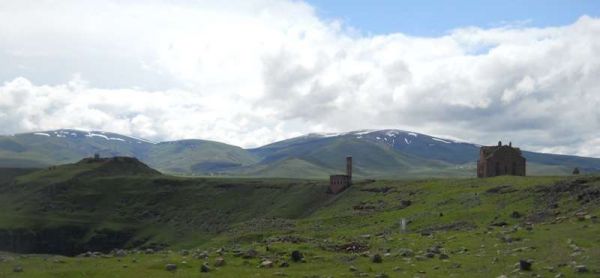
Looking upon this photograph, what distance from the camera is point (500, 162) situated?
477 ft

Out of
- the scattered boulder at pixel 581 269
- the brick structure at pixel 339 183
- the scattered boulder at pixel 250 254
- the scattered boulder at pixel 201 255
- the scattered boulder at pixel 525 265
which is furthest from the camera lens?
the brick structure at pixel 339 183

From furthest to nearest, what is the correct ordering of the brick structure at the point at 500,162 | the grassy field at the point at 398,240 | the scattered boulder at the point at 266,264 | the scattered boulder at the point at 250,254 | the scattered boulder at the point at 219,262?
1. the brick structure at the point at 500,162
2. the scattered boulder at the point at 250,254
3. the scattered boulder at the point at 219,262
4. the scattered boulder at the point at 266,264
5. the grassy field at the point at 398,240

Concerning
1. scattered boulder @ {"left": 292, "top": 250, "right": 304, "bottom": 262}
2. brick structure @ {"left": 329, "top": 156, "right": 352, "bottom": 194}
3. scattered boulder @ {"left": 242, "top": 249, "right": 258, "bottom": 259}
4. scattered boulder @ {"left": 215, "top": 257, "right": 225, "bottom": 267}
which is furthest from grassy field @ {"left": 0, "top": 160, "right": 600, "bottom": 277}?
brick structure @ {"left": 329, "top": 156, "right": 352, "bottom": 194}

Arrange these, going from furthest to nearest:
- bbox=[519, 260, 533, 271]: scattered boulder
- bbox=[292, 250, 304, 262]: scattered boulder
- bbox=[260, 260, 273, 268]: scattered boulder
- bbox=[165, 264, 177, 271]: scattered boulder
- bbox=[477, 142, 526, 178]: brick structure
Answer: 1. bbox=[477, 142, 526, 178]: brick structure
2. bbox=[292, 250, 304, 262]: scattered boulder
3. bbox=[260, 260, 273, 268]: scattered boulder
4. bbox=[165, 264, 177, 271]: scattered boulder
5. bbox=[519, 260, 533, 271]: scattered boulder

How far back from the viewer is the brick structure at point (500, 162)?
145 metres

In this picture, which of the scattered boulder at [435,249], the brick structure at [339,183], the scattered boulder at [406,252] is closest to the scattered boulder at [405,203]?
the brick structure at [339,183]

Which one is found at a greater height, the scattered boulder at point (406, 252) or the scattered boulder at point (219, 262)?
the scattered boulder at point (406, 252)

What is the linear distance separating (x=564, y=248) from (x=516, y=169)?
11924 centimetres

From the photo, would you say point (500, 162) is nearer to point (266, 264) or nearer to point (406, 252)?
point (406, 252)

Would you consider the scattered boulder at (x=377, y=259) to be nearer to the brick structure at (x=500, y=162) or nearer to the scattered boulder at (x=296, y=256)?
the scattered boulder at (x=296, y=256)

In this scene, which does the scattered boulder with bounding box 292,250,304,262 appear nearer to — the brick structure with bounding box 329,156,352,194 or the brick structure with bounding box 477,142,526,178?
the brick structure with bounding box 477,142,526,178

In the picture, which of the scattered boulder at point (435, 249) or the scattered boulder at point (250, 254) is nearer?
the scattered boulder at point (435, 249)

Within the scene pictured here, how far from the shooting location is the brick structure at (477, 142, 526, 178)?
14475cm

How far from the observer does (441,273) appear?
3119 centimetres
